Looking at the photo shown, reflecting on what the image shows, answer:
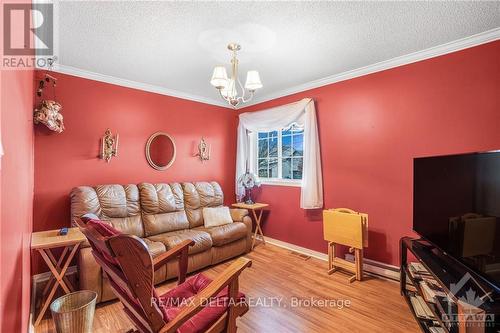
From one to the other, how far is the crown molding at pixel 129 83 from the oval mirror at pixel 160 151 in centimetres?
67

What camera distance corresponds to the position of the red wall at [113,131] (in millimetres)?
2641

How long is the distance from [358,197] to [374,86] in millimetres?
1400

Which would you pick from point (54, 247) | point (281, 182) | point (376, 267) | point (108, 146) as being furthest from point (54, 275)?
point (376, 267)

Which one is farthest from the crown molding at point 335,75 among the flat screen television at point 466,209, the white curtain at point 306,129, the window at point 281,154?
the flat screen television at point 466,209

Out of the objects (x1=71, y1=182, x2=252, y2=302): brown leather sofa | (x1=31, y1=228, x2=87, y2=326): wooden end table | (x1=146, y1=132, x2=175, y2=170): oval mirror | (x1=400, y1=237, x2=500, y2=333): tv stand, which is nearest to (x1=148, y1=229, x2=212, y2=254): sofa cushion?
(x1=71, y1=182, x2=252, y2=302): brown leather sofa

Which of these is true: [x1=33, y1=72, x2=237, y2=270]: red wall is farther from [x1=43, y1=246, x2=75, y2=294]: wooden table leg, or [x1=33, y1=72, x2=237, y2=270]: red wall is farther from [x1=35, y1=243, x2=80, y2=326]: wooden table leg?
[x1=35, y1=243, x2=80, y2=326]: wooden table leg

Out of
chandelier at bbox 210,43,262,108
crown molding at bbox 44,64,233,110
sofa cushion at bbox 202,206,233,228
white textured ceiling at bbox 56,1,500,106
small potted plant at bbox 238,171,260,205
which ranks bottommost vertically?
sofa cushion at bbox 202,206,233,228

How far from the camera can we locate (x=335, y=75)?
313 centimetres

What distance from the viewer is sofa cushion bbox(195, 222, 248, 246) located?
121 inches

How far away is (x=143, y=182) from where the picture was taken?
333cm

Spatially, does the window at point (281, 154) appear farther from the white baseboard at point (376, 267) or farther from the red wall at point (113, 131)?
the white baseboard at point (376, 267)

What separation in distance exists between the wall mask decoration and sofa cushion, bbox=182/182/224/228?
1.67 meters

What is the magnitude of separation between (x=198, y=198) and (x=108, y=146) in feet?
4.61

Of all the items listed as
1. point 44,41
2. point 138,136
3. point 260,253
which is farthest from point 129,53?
point 260,253
